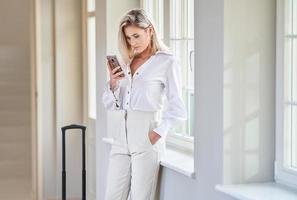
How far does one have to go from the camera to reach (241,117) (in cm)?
312

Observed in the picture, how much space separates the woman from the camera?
3686mm

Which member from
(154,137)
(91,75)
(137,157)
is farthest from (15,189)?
(154,137)

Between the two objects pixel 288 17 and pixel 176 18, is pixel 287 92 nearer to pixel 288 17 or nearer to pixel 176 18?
pixel 288 17

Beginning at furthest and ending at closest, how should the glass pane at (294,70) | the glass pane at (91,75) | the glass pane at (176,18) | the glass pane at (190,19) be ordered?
the glass pane at (91,75) < the glass pane at (176,18) < the glass pane at (190,19) < the glass pane at (294,70)

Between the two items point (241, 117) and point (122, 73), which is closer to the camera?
point (241, 117)

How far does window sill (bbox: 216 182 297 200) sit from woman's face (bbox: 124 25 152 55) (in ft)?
3.45

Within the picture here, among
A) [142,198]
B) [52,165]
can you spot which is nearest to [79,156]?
[52,165]

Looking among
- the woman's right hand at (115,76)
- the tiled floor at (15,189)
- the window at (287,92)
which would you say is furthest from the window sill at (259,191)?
Answer: the tiled floor at (15,189)

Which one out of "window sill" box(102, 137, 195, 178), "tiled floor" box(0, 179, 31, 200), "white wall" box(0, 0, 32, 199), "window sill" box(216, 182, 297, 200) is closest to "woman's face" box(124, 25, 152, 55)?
"window sill" box(102, 137, 195, 178)

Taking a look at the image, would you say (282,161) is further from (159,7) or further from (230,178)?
(159,7)

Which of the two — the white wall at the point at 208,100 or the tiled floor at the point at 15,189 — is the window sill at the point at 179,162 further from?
the tiled floor at the point at 15,189

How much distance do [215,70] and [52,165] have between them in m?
3.80

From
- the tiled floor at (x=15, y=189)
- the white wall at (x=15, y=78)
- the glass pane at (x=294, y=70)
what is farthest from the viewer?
the white wall at (x=15, y=78)

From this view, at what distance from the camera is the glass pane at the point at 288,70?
10.0 ft
